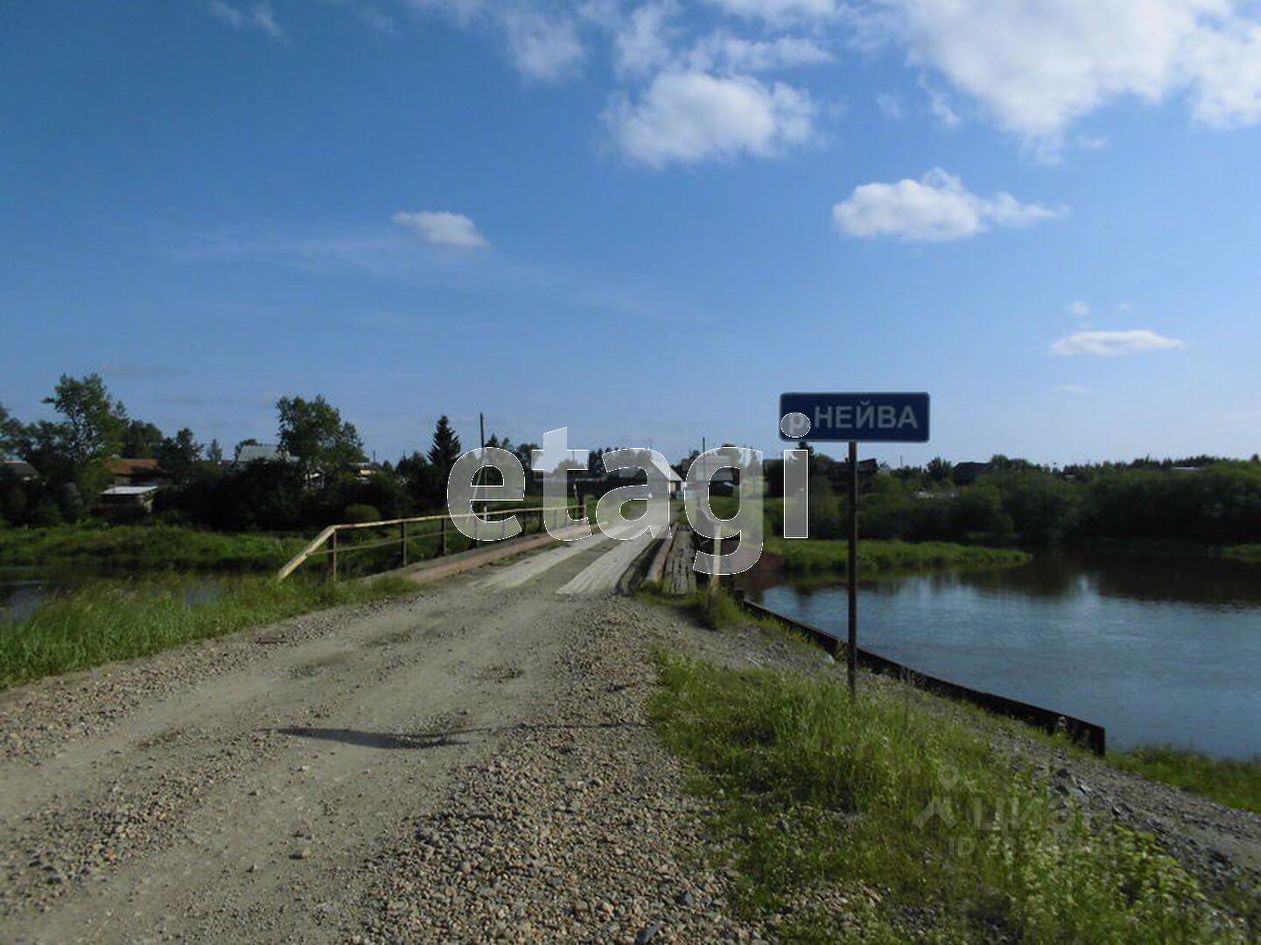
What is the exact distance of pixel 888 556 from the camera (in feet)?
150

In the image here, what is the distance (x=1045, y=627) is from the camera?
80.1 feet

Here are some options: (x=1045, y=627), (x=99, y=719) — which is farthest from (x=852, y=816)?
(x=1045, y=627)

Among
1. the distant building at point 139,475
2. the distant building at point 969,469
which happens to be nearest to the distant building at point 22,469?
the distant building at point 139,475

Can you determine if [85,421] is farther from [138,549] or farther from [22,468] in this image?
[138,549]

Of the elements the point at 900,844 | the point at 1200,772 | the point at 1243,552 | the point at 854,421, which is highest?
the point at 854,421

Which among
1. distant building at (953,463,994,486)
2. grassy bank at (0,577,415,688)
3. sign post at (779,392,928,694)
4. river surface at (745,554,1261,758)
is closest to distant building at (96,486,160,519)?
river surface at (745,554,1261,758)

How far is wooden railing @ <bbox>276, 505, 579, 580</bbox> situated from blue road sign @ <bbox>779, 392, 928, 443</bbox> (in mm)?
7909

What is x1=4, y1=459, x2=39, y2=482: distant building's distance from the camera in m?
66.5

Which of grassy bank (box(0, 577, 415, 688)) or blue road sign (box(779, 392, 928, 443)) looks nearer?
blue road sign (box(779, 392, 928, 443))

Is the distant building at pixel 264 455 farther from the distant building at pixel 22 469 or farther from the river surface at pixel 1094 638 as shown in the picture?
the river surface at pixel 1094 638

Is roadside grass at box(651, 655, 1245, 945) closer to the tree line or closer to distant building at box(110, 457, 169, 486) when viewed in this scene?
the tree line

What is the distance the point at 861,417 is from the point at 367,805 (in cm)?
408

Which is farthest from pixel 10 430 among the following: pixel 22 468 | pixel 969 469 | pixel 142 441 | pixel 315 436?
pixel 969 469

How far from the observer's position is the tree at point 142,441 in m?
119
